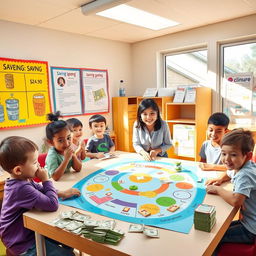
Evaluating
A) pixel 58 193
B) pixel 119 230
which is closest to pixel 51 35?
pixel 58 193

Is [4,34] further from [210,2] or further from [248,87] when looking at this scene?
[248,87]

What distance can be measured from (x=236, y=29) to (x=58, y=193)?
132 inches

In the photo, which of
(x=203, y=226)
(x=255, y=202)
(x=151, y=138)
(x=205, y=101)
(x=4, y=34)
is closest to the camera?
(x=203, y=226)

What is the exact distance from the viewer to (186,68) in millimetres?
4344

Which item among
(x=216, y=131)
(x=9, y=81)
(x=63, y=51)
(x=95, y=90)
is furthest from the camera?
(x=95, y=90)

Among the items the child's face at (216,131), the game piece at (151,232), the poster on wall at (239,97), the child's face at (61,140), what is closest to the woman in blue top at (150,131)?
the child's face at (216,131)

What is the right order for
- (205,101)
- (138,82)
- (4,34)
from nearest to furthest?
(4,34)
(205,101)
(138,82)

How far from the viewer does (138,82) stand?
15.9 ft

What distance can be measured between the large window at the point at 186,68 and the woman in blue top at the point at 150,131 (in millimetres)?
2076

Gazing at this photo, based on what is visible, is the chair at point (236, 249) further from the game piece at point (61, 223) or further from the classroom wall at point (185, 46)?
the classroom wall at point (185, 46)

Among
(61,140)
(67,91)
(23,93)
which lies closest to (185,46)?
(67,91)

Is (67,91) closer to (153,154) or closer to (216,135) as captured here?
(153,154)

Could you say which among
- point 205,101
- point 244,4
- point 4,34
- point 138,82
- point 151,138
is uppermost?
point 244,4

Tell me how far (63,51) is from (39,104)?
944 mm
